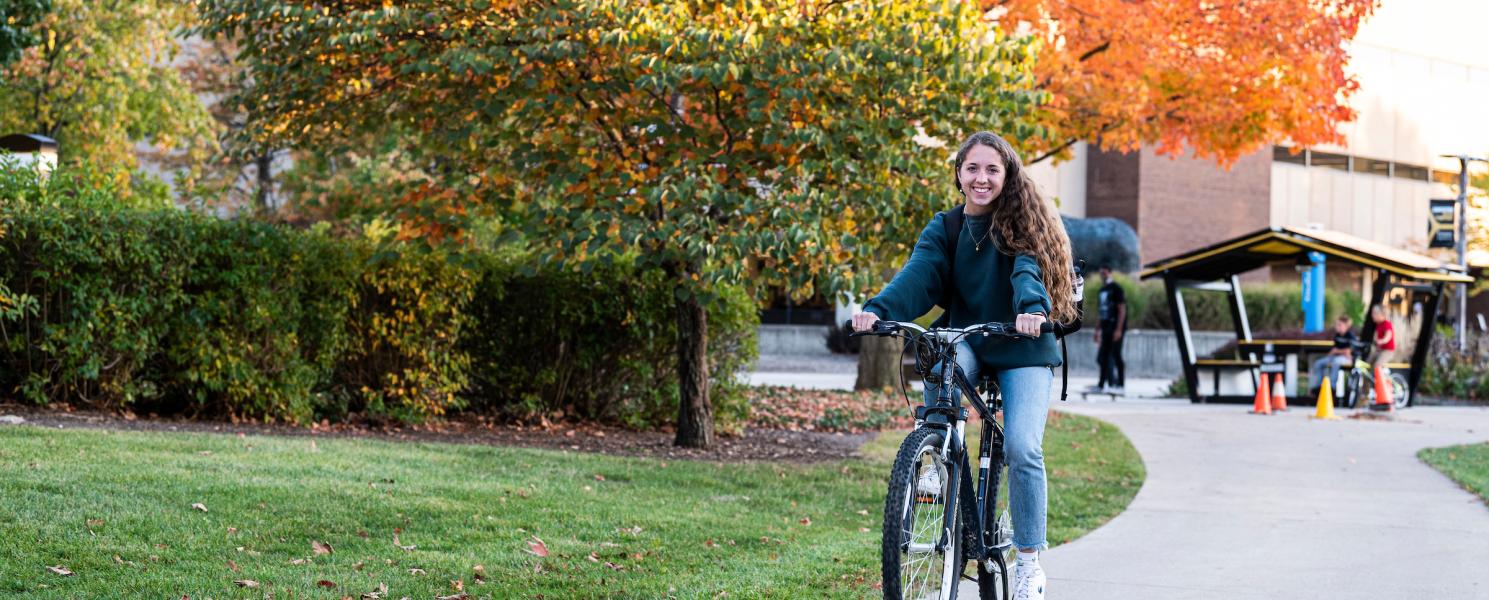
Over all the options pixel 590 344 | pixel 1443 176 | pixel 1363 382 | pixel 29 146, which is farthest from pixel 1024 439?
pixel 1443 176

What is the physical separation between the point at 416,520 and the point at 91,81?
1811cm

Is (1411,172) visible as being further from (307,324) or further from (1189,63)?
(307,324)

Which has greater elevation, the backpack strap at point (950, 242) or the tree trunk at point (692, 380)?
the backpack strap at point (950, 242)

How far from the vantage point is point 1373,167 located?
1913 inches

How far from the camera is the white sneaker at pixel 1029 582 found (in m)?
5.25

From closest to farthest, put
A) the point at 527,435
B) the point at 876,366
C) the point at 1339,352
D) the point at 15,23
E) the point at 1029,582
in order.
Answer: the point at 1029,582 → the point at 527,435 → the point at 15,23 → the point at 1339,352 → the point at 876,366

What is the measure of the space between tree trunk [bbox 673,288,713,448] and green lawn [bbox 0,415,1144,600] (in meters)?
1.23

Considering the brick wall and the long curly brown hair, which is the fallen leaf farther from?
the brick wall

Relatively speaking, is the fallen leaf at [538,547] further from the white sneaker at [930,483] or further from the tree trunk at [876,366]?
the tree trunk at [876,366]

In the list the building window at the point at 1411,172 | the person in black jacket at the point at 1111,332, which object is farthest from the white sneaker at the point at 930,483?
the building window at the point at 1411,172

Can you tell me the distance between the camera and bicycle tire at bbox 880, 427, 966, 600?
4.71 m

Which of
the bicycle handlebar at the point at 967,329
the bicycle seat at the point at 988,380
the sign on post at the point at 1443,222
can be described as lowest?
the bicycle seat at the point at 988,380

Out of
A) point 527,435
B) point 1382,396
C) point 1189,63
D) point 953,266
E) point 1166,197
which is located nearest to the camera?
point 953,266

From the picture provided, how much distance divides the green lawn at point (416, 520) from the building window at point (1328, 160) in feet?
128
